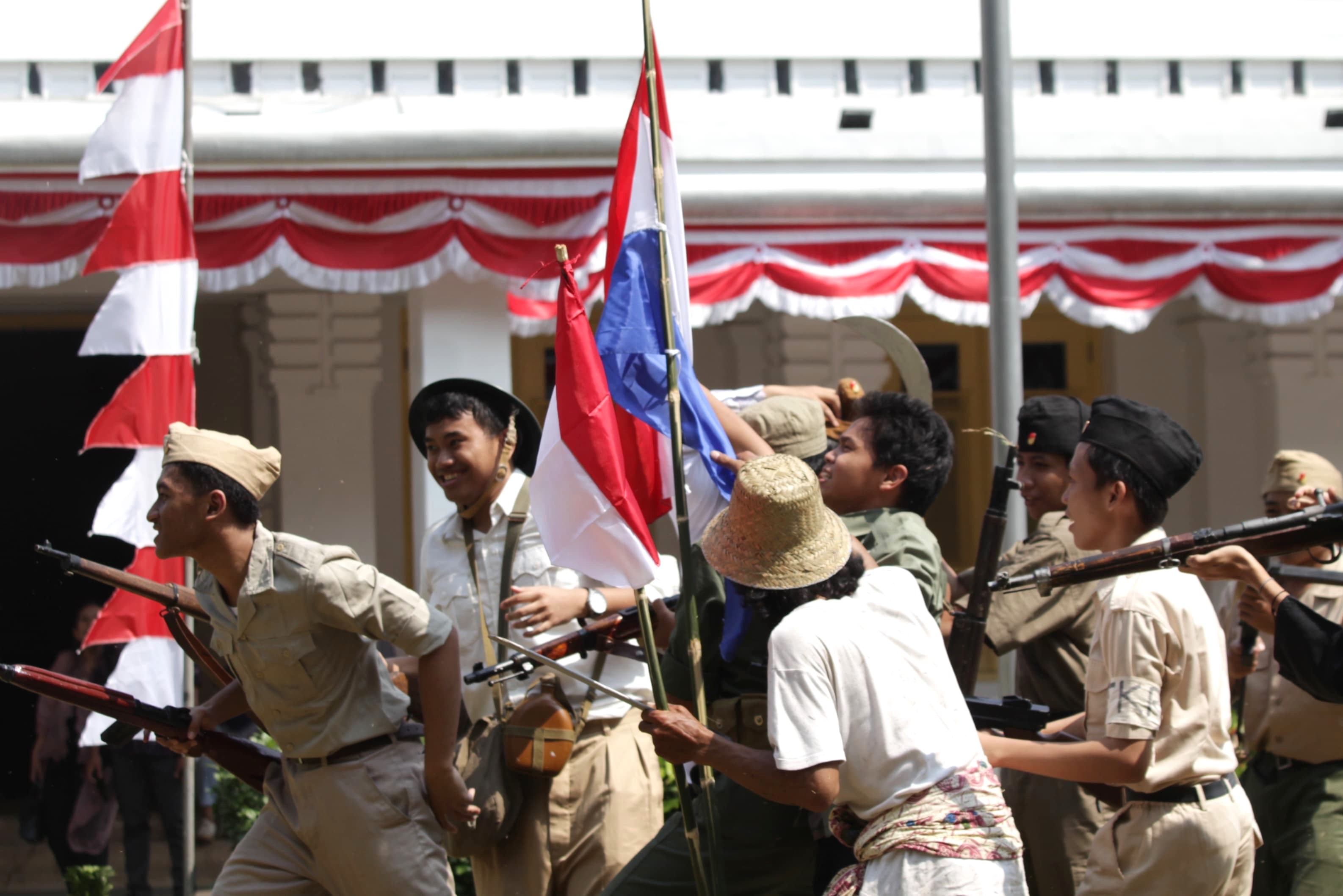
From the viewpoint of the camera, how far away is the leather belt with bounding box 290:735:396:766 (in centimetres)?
326

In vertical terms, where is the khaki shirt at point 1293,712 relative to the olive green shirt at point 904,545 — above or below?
below

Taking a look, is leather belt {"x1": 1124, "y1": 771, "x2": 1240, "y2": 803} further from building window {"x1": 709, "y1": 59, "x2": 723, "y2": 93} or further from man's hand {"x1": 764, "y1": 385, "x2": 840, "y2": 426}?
building window {"x1": 709, "y1": 59, "x2": 723, "y2": 93}

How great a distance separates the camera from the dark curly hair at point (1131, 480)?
2965mm

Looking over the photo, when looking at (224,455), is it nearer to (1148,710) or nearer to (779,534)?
(779,534)

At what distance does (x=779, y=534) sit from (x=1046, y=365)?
6.86 m

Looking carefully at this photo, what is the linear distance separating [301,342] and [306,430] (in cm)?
47

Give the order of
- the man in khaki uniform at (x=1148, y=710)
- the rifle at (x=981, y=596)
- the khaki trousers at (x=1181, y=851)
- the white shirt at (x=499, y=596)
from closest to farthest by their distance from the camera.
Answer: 1. the man in khaki uniform at (x=1148, y=710)
2. the khaki trousers at (x=1181, y=851)
3. the rifle at (x=981, y=596)
4. the white shirt at (x=499, y=596)

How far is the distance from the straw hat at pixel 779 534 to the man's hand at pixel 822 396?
1.55 meters

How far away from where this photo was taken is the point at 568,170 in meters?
6.24

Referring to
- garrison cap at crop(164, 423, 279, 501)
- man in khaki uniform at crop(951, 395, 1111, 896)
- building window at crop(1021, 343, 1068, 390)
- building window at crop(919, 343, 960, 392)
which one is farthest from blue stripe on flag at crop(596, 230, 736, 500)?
building window at crop(1021, 343, 1068, 390)

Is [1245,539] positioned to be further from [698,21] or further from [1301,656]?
[698,21]

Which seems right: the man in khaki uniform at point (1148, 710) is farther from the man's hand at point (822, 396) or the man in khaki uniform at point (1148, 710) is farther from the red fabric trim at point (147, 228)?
the red fabric trim at point (147, 228)

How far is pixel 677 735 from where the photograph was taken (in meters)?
2.59

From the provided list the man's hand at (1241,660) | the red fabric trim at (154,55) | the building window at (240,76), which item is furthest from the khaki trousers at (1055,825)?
the building window at (240,76)
